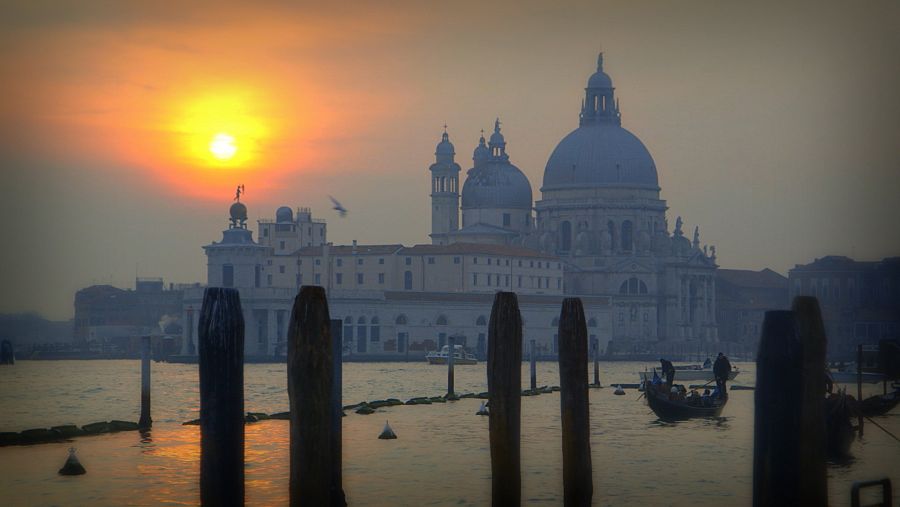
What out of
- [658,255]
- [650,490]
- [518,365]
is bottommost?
[650,490]

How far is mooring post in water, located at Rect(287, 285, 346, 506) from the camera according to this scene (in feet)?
52.1

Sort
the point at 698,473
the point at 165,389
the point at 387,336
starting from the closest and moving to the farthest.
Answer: the point at 698,473 < the point at 165,389 < the point at 387,336

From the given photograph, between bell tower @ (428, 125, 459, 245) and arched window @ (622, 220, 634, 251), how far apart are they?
46.2 feet

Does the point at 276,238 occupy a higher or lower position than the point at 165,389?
higher

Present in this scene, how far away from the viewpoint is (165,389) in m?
67.5

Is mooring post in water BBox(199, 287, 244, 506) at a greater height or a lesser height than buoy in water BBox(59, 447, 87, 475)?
greater

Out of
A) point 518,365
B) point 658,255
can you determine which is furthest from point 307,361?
point 658,255

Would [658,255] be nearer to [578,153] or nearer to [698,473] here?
[578,153]

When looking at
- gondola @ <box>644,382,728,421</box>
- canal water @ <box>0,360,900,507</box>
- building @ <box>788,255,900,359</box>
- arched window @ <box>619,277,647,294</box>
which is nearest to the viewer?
canal water @ <box>0,360,900,507</box>

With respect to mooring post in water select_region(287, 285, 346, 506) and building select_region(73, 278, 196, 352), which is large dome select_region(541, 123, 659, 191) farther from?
mooring post in water select_region(287, 285, 346, 506)

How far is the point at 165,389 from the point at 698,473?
1650 inches

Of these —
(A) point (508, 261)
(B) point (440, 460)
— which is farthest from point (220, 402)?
(A) point (508, 261)

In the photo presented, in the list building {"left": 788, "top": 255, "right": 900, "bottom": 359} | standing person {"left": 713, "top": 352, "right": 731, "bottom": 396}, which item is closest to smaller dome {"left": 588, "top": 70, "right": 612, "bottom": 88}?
building {"left": 788, "top": 255, "right": 900, "bottom": 359}

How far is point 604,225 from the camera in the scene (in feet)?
438
